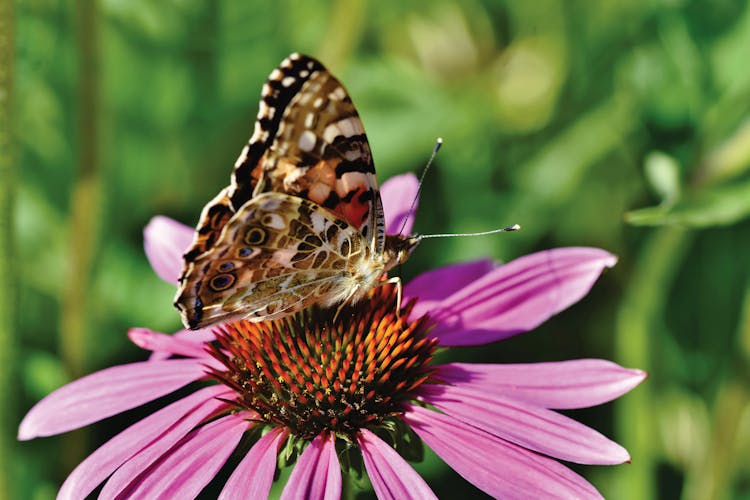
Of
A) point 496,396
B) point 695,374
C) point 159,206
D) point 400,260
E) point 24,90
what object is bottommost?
point 695,374

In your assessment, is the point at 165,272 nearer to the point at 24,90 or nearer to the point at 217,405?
the point at 217,405

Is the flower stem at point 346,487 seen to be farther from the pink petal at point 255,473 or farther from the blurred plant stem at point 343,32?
the blurred plant stem at point 343,32

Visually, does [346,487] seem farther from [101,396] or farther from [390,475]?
[101,396]

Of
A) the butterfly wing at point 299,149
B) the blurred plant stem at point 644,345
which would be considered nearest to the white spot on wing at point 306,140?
the butterfly wing at point 299,149

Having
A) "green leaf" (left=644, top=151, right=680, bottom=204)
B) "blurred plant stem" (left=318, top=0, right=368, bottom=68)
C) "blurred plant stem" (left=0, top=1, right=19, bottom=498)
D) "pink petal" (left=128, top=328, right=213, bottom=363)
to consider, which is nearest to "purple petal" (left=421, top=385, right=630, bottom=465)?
"pink petal" (left=128, top=328, right=213, bottom=363)

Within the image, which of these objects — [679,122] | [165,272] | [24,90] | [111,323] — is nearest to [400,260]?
[165,272]

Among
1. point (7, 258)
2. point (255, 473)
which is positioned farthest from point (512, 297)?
point (7, 258)
